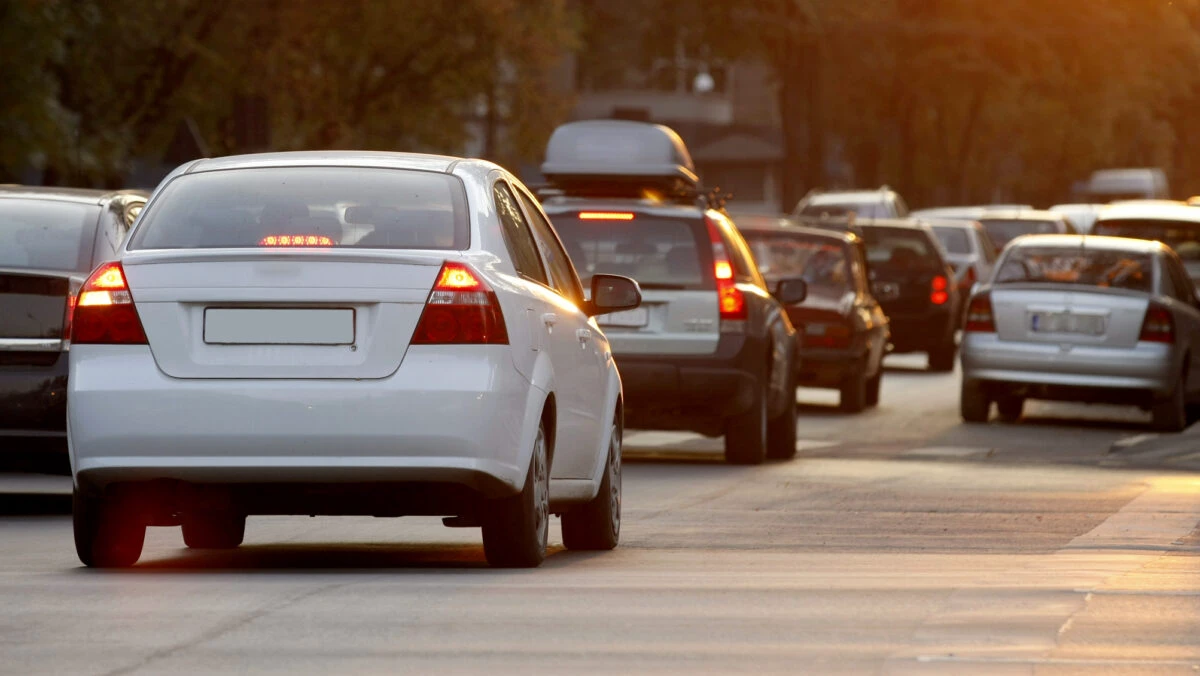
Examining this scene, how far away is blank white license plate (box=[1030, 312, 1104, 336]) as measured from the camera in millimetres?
21484

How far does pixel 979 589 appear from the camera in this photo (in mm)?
A: 8492

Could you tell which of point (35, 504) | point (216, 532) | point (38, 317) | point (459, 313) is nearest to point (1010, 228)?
point (35, 504)

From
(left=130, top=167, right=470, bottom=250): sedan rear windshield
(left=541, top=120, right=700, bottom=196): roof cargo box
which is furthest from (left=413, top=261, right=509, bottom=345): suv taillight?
(left=541, top=120, right=700, bottom=196): roof cargo box

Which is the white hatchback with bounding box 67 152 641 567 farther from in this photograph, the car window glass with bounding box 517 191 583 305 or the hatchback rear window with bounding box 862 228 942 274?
the hatchback rear window with bounding box 862 228 942 274

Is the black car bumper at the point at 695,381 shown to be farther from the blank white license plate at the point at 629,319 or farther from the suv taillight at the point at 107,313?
the suv taillight at the point at 107,313

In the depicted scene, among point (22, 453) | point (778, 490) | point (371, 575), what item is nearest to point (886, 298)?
point (778, 490)

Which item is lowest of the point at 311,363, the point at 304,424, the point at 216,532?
the point at 216,532

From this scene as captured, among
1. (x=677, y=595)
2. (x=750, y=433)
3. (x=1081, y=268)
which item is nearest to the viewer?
(x=677, y=595)

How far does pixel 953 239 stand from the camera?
34.9m

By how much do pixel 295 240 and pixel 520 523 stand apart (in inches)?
47.9

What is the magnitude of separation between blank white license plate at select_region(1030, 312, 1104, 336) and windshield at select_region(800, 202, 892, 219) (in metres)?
18.7

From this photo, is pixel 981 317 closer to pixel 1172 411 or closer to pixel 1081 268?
pixel 1081 268

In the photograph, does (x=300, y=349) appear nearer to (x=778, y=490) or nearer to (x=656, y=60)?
(x=778, y=490)

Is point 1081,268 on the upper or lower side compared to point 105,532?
lower
